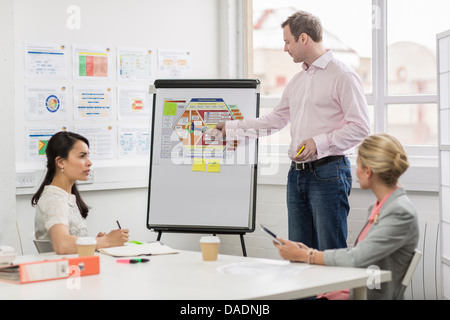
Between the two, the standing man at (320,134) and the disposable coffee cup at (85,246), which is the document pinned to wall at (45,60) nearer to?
the standing man at (320,134)

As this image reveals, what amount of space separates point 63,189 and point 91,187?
104 cm

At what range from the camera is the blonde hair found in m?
2.09

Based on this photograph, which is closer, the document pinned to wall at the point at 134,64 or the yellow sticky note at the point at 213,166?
the yellow sticky note at the point at 213,166

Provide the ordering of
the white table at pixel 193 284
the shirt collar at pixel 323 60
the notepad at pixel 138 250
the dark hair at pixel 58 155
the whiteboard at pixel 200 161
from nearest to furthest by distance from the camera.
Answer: the white table at pixel 193 284 < the notepad at pixel 138 250 < the dark hair at pixel 58 155 < the shirt collar at pixel 323 60 < the whiteboard at pixel 200 161

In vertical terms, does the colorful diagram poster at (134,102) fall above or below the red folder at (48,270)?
above

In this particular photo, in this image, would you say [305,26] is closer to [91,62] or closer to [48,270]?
[91,62]

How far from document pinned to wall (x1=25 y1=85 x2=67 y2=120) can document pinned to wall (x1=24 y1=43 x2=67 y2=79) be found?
0.07 m

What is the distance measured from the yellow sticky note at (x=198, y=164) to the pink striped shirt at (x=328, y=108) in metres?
0.64

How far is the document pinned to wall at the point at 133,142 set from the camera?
4.14 m

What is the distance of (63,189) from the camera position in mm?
2881

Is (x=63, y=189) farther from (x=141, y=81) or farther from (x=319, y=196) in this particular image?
(x=141, y=81)

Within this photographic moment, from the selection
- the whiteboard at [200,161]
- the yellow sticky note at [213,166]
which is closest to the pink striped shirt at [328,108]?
the whiteboard at [200,161]

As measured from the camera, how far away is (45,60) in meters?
3.74

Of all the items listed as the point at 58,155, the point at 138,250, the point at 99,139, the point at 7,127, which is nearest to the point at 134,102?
the point at 99,139
